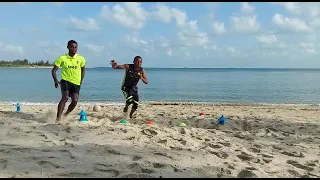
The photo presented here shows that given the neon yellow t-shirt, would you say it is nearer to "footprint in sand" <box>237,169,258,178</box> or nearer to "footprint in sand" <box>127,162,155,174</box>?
"footprint in sand" <box>127,162,155,174</box>

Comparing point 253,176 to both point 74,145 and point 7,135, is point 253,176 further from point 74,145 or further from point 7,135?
point 7,135

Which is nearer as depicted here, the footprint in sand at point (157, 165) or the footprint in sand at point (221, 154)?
the footprint in sand at point (157, 165)

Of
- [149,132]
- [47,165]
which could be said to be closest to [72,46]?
[149,132]

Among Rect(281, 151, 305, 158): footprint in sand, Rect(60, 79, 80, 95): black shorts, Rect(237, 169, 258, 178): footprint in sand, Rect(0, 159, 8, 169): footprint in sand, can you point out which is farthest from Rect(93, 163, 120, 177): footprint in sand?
Rect(60, 79, 80, 95): black shorts

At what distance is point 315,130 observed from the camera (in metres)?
7.57

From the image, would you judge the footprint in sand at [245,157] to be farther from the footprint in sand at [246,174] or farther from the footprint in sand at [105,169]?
the footprint in sand at [105,169]

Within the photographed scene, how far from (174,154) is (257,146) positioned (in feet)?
5.77

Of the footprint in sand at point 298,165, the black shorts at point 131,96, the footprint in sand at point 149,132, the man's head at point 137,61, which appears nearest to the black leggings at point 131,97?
the black shorts at point 131,96

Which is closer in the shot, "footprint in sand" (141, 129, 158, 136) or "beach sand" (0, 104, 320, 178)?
"beach sand" (0, 104, 320, 178)

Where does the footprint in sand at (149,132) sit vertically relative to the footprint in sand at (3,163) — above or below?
above

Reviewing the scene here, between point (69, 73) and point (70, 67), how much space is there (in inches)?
5.1

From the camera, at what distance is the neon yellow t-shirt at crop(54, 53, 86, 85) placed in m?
7.19

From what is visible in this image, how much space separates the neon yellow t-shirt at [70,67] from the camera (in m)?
7.19

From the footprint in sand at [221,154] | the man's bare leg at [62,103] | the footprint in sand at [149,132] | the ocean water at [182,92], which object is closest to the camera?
the footprint in sand at [221,154]
